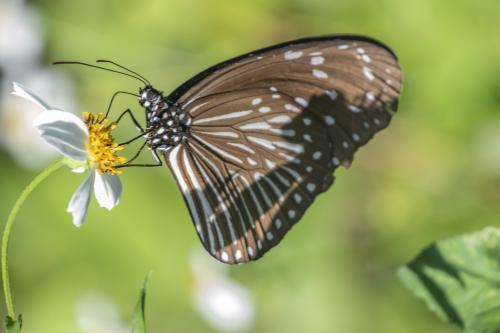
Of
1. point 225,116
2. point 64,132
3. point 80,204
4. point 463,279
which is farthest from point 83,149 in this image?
point 463,279

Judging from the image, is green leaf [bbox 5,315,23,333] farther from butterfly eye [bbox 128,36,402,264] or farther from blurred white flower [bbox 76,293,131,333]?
blurred white flower [bbox 76,293,131,333]

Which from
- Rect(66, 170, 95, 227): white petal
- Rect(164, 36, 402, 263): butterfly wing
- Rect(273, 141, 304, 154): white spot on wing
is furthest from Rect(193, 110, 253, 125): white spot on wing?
Rect(66, 170, 95, 227): white petal

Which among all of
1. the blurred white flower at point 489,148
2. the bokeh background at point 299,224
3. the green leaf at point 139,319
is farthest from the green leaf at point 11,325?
the blurred white flower at point 489,148

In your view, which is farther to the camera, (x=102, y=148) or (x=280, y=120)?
(x=280, y=120)

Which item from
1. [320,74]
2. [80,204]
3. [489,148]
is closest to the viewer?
[80,204]

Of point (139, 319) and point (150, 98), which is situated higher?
point (150, 98)

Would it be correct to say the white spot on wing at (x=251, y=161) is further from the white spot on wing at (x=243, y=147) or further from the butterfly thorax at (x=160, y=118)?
the butterfly thorax at (x=160, y=118)

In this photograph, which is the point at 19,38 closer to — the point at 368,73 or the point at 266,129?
the point at 266,129
